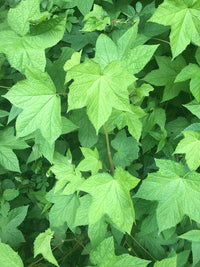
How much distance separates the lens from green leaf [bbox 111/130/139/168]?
4.19 feet

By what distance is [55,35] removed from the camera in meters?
1.11

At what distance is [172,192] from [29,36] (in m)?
0.80

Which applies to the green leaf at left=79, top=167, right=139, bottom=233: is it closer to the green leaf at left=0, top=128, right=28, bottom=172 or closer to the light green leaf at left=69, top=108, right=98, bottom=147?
the light green leaf at left=69, top=108, right=98, bottom=147

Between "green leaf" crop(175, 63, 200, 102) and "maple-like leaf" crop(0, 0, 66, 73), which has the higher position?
"maple-like leaf" crop(0, 0, 66, 73)

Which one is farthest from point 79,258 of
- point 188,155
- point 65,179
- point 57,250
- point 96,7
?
point 96,7

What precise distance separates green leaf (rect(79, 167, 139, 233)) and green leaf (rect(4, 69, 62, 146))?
0.23 meters

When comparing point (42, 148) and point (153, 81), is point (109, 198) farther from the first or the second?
point (153, 81)

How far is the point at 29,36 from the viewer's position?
1111 mm

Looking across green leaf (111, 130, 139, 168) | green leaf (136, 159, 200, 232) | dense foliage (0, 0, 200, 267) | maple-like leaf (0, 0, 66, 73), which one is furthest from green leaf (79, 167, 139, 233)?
maple-like leaf (0, 0, 66, 73)

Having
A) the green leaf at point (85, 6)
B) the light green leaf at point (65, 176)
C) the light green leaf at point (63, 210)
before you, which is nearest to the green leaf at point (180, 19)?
the green leaf at point (85, 6)

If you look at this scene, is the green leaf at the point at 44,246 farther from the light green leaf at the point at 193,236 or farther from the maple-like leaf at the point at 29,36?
the maple-like leaf at the point at 29,36

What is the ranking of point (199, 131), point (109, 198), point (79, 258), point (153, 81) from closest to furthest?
point (109, 198) < point (199, 131) < point (153, 81) < point (79, 258)

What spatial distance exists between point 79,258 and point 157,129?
82cm

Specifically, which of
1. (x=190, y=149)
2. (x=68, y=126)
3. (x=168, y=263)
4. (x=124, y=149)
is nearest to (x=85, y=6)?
(x=68, y=126)
